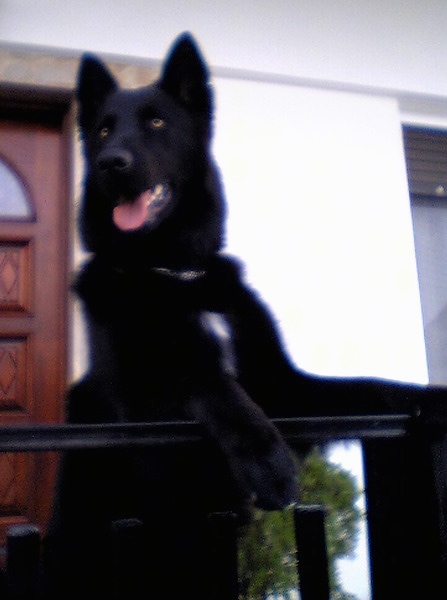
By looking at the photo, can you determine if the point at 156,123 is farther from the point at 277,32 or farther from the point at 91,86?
the point at 277,32

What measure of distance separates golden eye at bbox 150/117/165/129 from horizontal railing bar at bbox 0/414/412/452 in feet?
2.97

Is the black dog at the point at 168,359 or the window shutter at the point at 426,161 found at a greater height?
the window shutter at the point at 426,161

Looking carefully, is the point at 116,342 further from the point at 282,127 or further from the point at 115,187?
the point at 282,127

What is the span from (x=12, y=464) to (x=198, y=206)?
136 cm

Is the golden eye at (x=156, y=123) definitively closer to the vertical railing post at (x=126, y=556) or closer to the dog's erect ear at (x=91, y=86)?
the dog's erect ear at (x=91, y=86)

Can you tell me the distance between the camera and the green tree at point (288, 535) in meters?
1.89

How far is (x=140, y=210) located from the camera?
147cm

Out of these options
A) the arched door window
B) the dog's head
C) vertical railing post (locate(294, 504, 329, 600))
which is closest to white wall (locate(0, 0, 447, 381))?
the arched door window

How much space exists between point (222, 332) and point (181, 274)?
161 millimetres

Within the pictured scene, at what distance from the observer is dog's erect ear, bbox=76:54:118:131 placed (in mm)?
1588

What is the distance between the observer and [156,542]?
3.62 feet

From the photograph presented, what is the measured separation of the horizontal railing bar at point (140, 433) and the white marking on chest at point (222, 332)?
310 mm

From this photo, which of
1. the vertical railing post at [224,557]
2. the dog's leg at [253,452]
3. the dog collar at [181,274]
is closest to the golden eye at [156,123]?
the dog collar at [181,274]

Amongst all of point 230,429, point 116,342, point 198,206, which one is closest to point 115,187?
point 198,206
